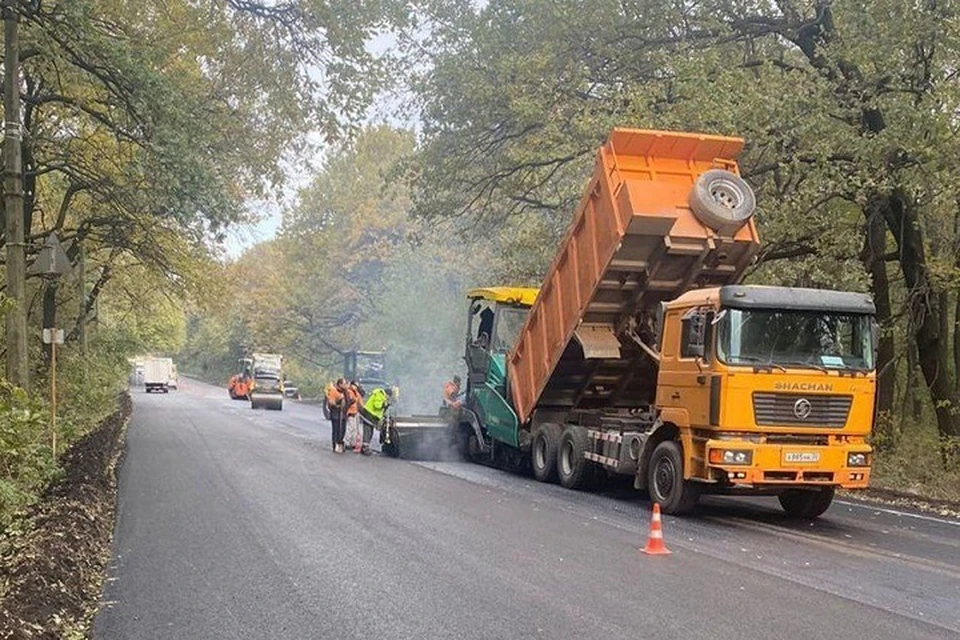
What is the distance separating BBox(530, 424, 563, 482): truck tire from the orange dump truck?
0.09 feet

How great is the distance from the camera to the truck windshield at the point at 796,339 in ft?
34.2

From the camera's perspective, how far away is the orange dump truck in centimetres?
1034

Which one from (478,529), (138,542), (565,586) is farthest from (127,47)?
(565,586)

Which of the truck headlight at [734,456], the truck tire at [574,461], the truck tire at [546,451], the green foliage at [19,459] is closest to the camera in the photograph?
the green foliage at [19,459]

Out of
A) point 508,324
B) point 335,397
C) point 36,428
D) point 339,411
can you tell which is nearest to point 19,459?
point 36,428

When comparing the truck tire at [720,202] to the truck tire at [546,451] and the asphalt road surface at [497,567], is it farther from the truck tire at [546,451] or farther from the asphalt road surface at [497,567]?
the truck tire at [546,451]

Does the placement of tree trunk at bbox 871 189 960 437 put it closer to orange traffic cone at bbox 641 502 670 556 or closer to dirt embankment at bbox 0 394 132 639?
orange traffic cone at bbox 641 502 670 556

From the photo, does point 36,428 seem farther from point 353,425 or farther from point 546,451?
point 353,425

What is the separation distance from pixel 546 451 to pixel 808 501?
4351 mm

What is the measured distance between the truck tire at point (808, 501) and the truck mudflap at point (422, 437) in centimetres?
772

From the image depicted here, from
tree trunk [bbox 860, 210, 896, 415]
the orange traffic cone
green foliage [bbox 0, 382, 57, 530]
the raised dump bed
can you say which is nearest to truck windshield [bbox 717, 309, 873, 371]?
the raised dump bed

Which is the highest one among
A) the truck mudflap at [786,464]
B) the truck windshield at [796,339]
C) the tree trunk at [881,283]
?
the tree trunk at [881,283]

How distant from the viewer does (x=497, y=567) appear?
781cm

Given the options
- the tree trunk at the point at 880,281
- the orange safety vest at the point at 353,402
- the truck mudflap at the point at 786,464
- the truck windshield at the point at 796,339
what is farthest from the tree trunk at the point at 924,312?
the orange safety vest at the point at 353,402
